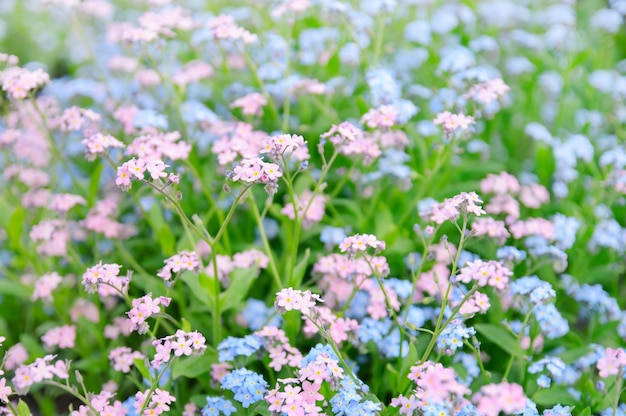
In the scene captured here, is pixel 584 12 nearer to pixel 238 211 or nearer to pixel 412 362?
pixel 238 211

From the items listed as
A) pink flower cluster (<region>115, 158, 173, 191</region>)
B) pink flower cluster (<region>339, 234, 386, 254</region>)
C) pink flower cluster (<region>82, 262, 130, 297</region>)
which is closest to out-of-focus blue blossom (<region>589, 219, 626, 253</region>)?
pink flower cluster (<region>339, 234, 386, 254</region>)

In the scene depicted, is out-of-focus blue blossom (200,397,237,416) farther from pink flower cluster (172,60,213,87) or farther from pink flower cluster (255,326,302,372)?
pink flower cluster (172,60,213,87)

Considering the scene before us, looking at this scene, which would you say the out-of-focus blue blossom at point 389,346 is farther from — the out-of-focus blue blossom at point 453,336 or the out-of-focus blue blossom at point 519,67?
the out-of-focus blue blossom at point 519,67

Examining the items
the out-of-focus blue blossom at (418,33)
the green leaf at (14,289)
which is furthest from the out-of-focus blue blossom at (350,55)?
the green leaf at (14,289)

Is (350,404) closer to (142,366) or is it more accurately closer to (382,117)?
(142,366)

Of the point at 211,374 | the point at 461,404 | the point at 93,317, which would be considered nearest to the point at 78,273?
the point at 93,317

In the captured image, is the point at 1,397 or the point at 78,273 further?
the point at 78,273

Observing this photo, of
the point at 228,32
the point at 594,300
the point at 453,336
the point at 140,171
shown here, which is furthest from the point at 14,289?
the point at 594,300
